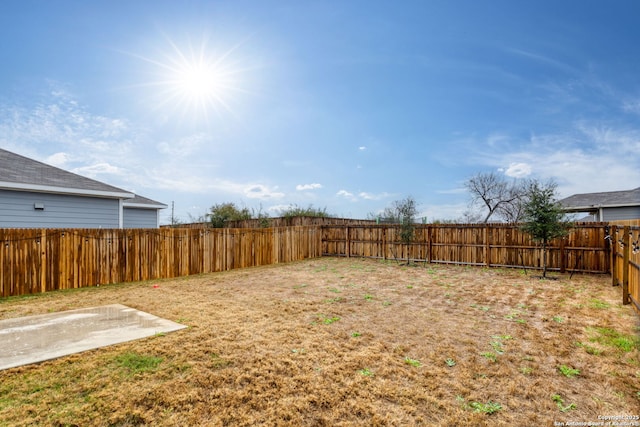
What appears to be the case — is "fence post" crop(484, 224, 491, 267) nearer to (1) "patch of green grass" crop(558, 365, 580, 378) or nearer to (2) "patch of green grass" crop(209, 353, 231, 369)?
(1) "patch of green grass" crop(558, 365, 580, 378)

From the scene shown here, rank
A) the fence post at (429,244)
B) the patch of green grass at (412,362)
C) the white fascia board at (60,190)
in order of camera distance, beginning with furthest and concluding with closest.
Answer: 1. the fence post at (429,244)
2. the white fascia board at (60,190)
3. the patch of green grass at (412,362)

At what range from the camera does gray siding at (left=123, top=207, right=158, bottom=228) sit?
13891 mm

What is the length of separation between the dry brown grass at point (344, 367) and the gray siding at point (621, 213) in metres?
10.9

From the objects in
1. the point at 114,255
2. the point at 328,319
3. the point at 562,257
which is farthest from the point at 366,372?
the point at 562,257

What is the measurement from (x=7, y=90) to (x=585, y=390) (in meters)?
13.0

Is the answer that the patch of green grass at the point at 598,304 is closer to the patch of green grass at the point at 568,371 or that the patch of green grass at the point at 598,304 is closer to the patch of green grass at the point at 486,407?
the patch of green grass at the point at 568,371

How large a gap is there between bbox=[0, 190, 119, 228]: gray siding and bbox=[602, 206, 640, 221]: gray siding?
20.3 m

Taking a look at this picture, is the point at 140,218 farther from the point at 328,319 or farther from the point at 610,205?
the point at 610,205

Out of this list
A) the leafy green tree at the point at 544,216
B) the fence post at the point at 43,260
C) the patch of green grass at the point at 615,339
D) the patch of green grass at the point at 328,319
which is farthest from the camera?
the leafy green tree at the point at 544,216

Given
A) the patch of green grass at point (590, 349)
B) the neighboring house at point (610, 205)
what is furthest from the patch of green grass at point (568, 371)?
the neighboring house at point (610, 205)

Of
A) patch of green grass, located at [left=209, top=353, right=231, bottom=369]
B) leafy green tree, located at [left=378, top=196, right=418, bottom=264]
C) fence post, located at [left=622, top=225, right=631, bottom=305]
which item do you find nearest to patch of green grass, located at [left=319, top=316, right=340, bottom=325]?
patch of green grass, located at [left=209, top=353, right=231, bottom=369]

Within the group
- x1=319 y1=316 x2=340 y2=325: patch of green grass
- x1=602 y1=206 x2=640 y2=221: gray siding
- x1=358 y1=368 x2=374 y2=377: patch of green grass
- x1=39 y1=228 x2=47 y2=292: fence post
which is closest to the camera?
x1=358 y1=368 x2=374 y2=377: patch of green grass

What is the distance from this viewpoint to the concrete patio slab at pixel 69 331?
332cm

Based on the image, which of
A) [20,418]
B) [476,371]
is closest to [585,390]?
[476,371]
